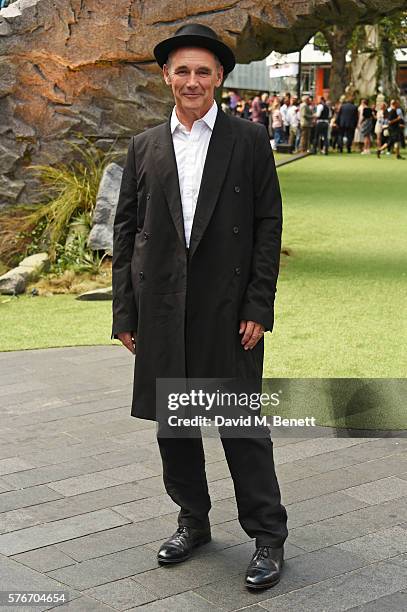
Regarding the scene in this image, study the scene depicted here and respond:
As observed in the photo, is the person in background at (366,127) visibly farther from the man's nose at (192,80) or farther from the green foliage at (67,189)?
the man's nose at (192,80)

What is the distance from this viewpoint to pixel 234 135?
12.8ft

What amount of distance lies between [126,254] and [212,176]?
0.46 m

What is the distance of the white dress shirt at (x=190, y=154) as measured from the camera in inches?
152

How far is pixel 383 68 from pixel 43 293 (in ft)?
91.6

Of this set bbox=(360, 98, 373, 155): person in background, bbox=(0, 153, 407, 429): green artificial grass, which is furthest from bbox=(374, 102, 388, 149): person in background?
bbox=(0, 153, 407, 429): green artificial grass

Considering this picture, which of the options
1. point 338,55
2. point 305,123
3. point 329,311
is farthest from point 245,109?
point 329,311

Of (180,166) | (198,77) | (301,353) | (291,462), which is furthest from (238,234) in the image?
(301,353)

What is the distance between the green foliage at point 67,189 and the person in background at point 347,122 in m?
19.3

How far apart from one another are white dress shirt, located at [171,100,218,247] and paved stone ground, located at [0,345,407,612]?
1251mm

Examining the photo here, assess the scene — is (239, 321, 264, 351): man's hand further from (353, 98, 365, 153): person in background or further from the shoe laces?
(353, 98, 365, 153): person in background

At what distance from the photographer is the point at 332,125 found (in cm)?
3088

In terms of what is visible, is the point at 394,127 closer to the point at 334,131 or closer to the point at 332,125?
the point at 334,131

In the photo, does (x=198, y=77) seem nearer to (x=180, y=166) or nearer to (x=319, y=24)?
(x=180, y=166)

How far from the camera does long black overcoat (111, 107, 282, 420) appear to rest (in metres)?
3.82
